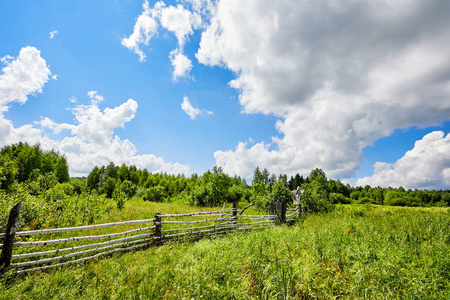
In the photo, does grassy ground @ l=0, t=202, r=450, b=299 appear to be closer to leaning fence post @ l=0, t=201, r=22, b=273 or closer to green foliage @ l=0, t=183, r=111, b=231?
leaning fence post @ l=0, t=201, r=22, b=273

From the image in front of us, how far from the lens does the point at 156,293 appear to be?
3268 millimetres

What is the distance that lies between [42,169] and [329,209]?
6571cm

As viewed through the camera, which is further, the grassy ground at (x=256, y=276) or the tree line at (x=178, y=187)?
the tree line at (x=178, y=187)

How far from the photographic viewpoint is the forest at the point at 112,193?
724cm

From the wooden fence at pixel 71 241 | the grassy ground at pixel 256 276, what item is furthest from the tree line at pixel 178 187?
the grassy ground at pixel 256 276

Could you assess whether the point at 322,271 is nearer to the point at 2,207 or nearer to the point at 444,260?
the point at 444,260

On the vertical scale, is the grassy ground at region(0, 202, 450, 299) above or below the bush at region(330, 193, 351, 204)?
above

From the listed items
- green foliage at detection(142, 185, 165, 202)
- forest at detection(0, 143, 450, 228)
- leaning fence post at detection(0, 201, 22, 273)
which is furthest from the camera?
green foliage at detection(142, 185, 165, 202)

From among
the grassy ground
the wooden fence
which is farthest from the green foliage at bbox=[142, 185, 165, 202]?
the grassy ground

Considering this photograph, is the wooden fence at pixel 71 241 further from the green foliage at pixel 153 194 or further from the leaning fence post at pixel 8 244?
the green foliage at pixel 153 194

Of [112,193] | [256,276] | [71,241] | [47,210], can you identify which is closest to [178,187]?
[112,193]

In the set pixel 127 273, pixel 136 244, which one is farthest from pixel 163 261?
pixel 136 244

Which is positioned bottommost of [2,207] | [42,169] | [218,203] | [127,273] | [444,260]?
[218,203]

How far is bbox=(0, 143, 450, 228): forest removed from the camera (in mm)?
7236
